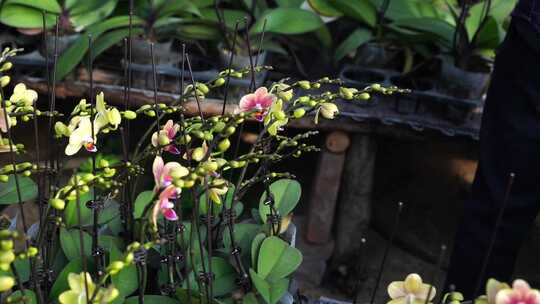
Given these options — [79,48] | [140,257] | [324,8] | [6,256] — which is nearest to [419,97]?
[324,8]

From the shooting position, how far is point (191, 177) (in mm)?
566

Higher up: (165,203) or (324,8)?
(324,8)

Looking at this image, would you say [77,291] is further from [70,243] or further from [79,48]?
[79,48]

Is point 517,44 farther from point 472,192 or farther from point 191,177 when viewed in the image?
point 191,177

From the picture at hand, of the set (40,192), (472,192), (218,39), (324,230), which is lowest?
(324,230)

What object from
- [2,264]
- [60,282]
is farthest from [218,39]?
[2,264]

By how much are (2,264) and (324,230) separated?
1285mm

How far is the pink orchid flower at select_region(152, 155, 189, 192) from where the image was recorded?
586mm

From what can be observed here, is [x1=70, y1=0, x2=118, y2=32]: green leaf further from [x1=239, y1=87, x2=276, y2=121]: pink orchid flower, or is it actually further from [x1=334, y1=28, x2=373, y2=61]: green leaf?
[x1=239, y1=87, x2=276, y2=121]: pink orchid flower

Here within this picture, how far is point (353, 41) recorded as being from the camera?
1656 millimetres

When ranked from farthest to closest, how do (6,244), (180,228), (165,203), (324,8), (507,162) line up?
(324,8), (507,162), (180,228), (165,203), (6,244)

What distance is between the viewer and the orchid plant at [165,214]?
64 cm

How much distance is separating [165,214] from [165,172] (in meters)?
0.04

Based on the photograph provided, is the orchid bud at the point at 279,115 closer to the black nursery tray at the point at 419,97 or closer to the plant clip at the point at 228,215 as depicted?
the plant clip at the point at 228,215
